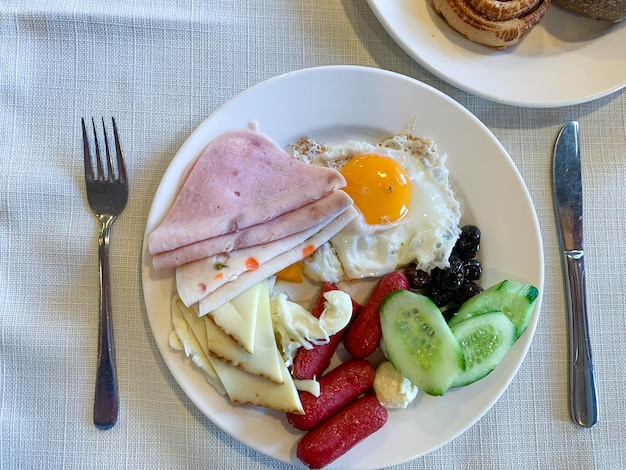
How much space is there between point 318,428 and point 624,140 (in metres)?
1.35

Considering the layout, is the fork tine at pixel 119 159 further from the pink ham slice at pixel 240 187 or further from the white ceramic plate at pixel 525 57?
the white ceramic plate at pixel 525 57

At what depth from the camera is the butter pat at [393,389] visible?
5.15 feet

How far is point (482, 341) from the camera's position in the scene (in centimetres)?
157

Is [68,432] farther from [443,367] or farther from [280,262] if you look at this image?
[443,367]

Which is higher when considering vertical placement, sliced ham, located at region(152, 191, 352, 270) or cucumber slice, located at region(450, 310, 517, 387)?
sliced ham, located at region(152, 191, 352, 270)

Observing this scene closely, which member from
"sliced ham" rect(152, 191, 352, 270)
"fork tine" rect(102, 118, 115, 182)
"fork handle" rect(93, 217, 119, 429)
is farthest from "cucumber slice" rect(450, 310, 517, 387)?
"fork tine" rect(102, 118, 115, 182)

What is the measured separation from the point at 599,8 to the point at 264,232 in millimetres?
1237

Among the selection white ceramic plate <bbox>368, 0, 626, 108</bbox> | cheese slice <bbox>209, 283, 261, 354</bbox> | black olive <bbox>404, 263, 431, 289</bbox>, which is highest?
white ceramic plate <bbox>368, 0, 626, 108</bbox>

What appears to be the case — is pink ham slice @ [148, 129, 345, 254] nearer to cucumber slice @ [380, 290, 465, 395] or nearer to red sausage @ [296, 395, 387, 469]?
cucumber slice @ [380, 290, 465, 395]

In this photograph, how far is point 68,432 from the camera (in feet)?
5.27

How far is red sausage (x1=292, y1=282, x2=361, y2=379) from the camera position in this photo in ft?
5.14

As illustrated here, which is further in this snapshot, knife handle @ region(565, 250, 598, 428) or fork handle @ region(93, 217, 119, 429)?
knife handle @ region(565, 250, 598, 428)

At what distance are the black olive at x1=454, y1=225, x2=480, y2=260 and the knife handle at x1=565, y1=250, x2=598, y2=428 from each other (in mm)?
327

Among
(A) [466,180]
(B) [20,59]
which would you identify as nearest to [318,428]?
(A) [466,180]
